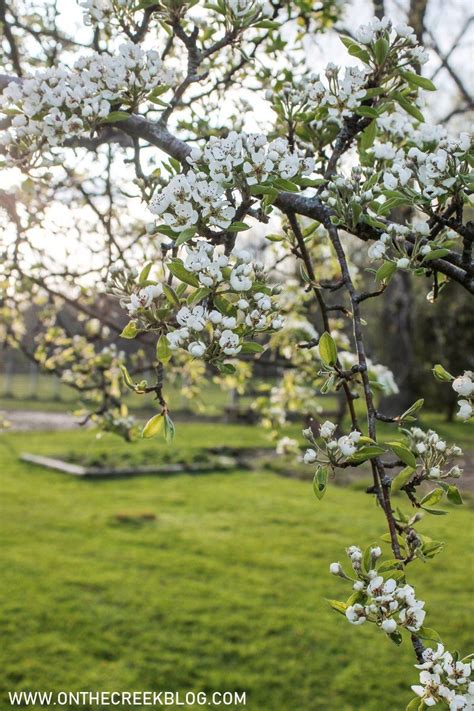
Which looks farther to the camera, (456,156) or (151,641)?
(151,641)

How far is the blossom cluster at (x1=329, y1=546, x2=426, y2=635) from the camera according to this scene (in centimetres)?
146

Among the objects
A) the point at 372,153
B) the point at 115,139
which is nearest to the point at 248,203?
the point at 372,153

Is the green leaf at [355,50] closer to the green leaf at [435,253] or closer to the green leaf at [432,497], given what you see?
the green leaf at [435,253]

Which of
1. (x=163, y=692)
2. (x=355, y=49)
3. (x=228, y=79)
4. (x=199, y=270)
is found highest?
(x=228, y=79)

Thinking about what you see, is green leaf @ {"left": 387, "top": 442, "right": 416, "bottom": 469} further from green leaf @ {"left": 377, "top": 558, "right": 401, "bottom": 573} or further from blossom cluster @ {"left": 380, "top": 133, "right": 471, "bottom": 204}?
blossom cluster @ {"left": 380, "top": 133, "right": 471, "bottom": 204}

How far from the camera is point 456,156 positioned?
175 centimetres

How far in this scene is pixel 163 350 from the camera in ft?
5.64

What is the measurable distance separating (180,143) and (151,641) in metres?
4.62

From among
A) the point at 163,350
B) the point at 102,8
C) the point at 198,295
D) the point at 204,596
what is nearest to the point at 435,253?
the point at 198,295

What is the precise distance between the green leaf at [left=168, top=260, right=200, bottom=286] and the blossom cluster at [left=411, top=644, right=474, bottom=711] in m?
0.94

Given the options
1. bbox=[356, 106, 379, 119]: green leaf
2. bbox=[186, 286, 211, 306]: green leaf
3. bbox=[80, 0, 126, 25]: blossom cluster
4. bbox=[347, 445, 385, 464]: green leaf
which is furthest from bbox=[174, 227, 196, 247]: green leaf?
bbox=[80, 0, 126, 25]: blossom cluster

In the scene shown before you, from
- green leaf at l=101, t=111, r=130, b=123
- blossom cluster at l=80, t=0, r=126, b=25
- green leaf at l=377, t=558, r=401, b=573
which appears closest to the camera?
green leaf at l=377, t=558, r=401, b=573

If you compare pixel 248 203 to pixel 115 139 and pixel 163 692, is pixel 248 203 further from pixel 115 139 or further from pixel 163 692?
pixel 163 692

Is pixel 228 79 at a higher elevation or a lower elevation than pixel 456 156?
higher
